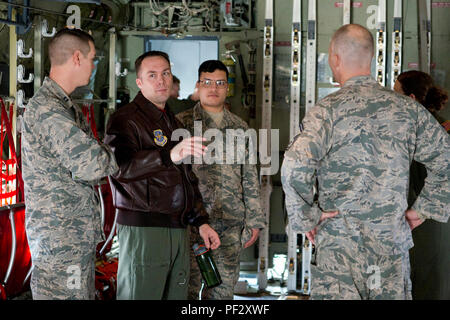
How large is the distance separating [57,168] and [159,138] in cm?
57

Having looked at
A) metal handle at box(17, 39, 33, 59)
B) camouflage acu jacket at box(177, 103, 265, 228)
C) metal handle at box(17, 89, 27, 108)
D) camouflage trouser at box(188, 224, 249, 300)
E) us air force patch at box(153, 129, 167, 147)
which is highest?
metal handle at box(17, 39, 33, 59)

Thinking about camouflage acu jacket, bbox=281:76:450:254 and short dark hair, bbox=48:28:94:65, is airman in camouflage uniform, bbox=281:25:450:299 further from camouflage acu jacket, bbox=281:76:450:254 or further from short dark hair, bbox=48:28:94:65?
short dark hair, bbox=48:28:94:65

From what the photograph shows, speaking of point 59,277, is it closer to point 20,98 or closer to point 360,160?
point 360,160

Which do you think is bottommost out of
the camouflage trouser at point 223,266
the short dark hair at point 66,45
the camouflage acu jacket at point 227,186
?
the camouflage trouser at point 223,266

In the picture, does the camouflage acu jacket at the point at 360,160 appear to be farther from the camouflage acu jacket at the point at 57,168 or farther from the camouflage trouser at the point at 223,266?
the camouflage trouser at the point at 223,266

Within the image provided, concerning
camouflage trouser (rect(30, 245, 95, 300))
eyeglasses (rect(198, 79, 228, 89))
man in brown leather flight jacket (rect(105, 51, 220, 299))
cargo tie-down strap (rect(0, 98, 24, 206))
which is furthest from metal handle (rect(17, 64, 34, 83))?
camouflage trouser (rect(30, 245, 95, 300))

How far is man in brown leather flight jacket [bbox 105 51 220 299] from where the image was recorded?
9.33 feet

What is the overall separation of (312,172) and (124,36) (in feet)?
13.2

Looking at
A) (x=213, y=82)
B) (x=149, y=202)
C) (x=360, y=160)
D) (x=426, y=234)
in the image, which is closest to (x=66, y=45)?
(x=149, y=202)

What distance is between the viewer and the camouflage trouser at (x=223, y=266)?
3.59 m

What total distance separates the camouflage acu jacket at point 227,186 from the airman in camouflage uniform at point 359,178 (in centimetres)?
114

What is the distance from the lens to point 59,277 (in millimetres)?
2656

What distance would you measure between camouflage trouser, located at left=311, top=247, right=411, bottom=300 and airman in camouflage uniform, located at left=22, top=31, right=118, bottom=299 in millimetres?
1189

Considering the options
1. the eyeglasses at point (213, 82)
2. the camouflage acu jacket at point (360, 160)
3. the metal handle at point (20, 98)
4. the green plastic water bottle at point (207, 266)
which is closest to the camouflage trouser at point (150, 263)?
the green plastic water bottle at point (207, 266)
